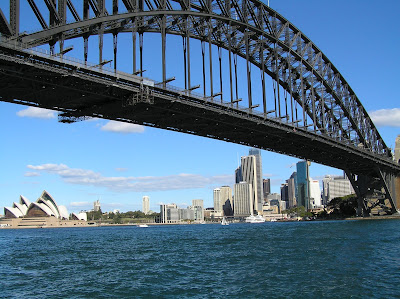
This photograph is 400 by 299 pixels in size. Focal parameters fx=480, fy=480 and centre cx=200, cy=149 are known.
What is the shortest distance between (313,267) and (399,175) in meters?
85.2

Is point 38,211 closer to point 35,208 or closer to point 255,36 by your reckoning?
point 35,208

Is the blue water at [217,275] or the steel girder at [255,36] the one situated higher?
the steel girder at [255,36]

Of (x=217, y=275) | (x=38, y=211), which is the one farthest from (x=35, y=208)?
(x=217, y=275)

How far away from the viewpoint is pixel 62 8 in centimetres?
3350

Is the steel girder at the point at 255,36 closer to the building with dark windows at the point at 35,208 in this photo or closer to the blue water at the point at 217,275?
the blue water at the point at 217,275

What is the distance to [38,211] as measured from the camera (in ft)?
616

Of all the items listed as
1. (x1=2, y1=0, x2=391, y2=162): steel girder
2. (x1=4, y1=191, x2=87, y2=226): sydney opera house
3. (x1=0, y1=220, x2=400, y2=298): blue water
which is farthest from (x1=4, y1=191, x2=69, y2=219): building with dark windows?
(x1=0, y1=220, x2=400, y2=298): blue water

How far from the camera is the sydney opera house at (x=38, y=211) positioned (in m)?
188

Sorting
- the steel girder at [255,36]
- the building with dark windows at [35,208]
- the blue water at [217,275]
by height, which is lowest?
the blue water at [217,275]

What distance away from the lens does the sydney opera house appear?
188 m

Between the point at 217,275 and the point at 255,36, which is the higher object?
the point at 255,36

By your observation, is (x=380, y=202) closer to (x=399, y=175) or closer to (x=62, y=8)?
(x=399, y=175)

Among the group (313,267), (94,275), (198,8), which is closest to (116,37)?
(198,8)

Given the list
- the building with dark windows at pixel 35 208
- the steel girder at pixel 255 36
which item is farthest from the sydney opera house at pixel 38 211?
the steel girder at pixel 255 36
